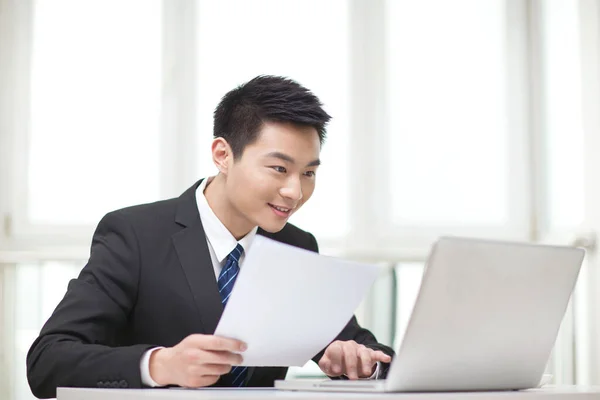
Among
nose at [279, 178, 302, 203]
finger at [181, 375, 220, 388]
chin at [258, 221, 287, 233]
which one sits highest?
nose at [279, 178, 302, 203]

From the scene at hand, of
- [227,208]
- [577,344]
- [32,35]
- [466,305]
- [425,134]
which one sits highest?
[32,35]

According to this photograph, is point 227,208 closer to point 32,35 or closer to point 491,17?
point 32,35

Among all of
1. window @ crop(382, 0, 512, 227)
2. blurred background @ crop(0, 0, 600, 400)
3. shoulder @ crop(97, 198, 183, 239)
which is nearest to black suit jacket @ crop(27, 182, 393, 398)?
shoulder @ crop(97, 198, 183, 239)

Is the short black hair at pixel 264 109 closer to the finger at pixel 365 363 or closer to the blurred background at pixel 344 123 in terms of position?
the finger at pixel 365 363

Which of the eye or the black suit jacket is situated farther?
the eye

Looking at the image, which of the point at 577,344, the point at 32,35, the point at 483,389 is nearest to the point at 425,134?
the point at 577,344

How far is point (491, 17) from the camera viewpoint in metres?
3.61

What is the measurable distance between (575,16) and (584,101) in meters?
0.33

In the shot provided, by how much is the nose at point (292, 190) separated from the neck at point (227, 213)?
0.49 feet

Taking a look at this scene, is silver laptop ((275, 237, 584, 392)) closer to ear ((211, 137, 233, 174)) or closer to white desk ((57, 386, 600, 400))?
white desk ((57, 386, 600, 400))

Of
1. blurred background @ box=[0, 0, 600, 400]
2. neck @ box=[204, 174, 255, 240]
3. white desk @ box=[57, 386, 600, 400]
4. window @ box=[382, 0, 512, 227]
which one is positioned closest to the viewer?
white desk @ box=[57, 386, 600, 400]

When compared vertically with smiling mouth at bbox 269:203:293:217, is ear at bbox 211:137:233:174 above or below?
Result: above

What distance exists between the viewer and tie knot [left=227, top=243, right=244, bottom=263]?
1835mm

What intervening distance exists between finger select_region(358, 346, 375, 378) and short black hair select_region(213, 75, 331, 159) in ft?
1.64
